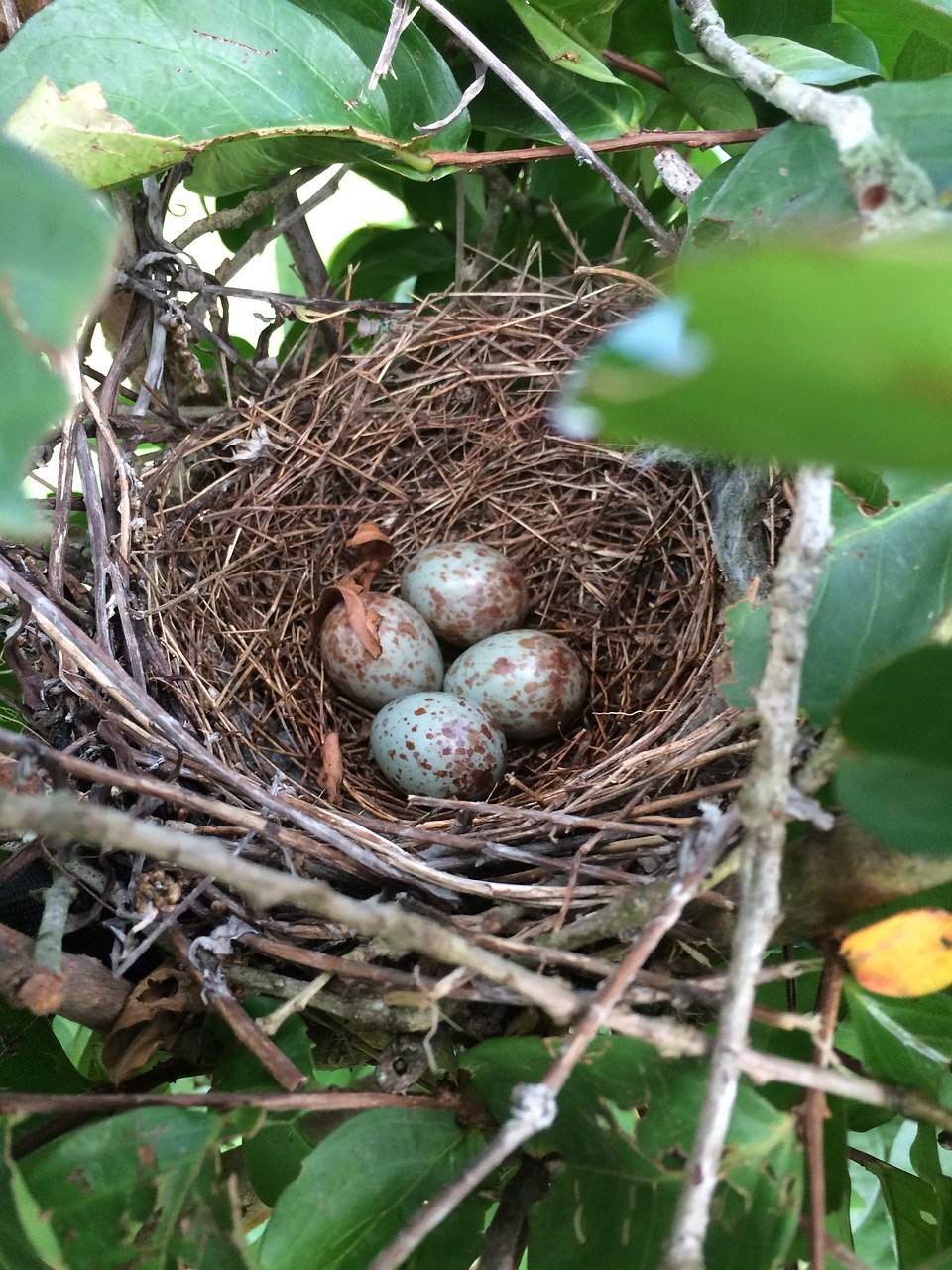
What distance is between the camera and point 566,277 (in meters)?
1.29

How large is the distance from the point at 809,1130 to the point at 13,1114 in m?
0.43

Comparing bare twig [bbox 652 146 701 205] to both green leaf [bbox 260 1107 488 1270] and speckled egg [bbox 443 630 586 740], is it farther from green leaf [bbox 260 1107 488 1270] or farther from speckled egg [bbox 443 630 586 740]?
green leaf [bbox 260 1107 488 1270]

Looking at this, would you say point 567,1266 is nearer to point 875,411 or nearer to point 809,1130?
point 809,1130

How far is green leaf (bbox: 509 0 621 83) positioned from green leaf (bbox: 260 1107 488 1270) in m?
0.92

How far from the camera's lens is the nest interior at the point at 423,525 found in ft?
3.85

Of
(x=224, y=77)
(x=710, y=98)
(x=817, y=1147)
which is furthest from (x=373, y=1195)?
(x=710, y=98)

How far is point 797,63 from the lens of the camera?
0.82 meters

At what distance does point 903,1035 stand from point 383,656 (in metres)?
0.83

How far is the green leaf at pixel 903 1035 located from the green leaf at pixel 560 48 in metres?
0.83

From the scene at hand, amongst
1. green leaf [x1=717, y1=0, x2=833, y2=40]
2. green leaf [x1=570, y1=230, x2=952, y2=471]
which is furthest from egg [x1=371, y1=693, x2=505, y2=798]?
green leaf [x1=570, y1=230, x2=952, y2=471]

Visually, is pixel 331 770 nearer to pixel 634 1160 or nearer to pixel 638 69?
pixel 634 1160

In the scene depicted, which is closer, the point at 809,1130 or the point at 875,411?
the point at 875,411

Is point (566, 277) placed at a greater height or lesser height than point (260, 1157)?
greater

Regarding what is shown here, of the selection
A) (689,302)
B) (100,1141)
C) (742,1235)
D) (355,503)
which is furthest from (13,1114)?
(355,503)
